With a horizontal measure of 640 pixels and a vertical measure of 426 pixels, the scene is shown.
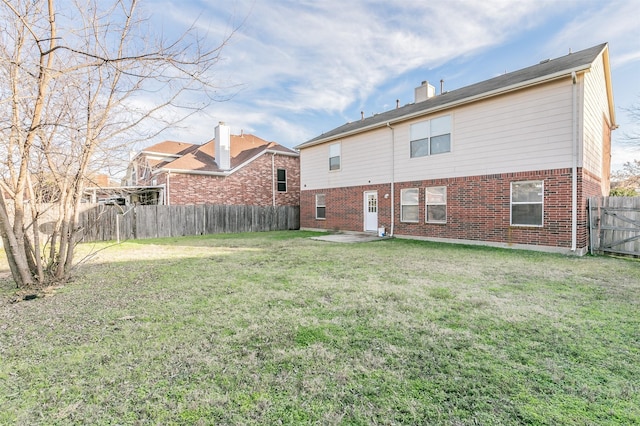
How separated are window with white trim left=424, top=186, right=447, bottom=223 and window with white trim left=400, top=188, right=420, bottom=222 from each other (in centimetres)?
42

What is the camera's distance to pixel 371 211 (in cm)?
1310

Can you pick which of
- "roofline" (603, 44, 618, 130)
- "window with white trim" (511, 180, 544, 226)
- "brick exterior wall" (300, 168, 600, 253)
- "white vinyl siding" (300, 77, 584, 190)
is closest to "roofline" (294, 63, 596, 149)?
"white vinyl siding" (300, 77, 584, 190)

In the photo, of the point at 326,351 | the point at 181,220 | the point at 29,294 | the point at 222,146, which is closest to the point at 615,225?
the point at 326,351

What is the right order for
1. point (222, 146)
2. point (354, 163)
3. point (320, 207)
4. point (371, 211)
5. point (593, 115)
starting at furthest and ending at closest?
point (222, 146), point (320, 207), point (354, 163), point (371, 211), point (593, 115)

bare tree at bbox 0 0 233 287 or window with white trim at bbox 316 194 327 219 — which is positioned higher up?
bare tree at bbox 0 0 233 287

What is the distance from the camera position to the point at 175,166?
15.8 metres

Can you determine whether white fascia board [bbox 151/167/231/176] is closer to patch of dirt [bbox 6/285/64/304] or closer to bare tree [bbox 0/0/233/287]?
bare tree [bbox 0/0/233/287]

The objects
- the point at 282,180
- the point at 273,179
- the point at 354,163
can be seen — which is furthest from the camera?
the point at 282,180

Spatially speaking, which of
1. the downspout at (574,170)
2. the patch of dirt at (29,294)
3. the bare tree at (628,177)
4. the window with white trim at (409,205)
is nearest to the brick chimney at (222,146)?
the window with white trim at (409,205)

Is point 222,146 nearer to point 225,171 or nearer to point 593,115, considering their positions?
point 225,171

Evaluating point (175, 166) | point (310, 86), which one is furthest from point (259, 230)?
point (310, 86)

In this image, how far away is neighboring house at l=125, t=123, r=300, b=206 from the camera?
15.9 m

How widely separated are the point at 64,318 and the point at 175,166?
1358cm

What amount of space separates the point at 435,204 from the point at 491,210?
1.93 metres
